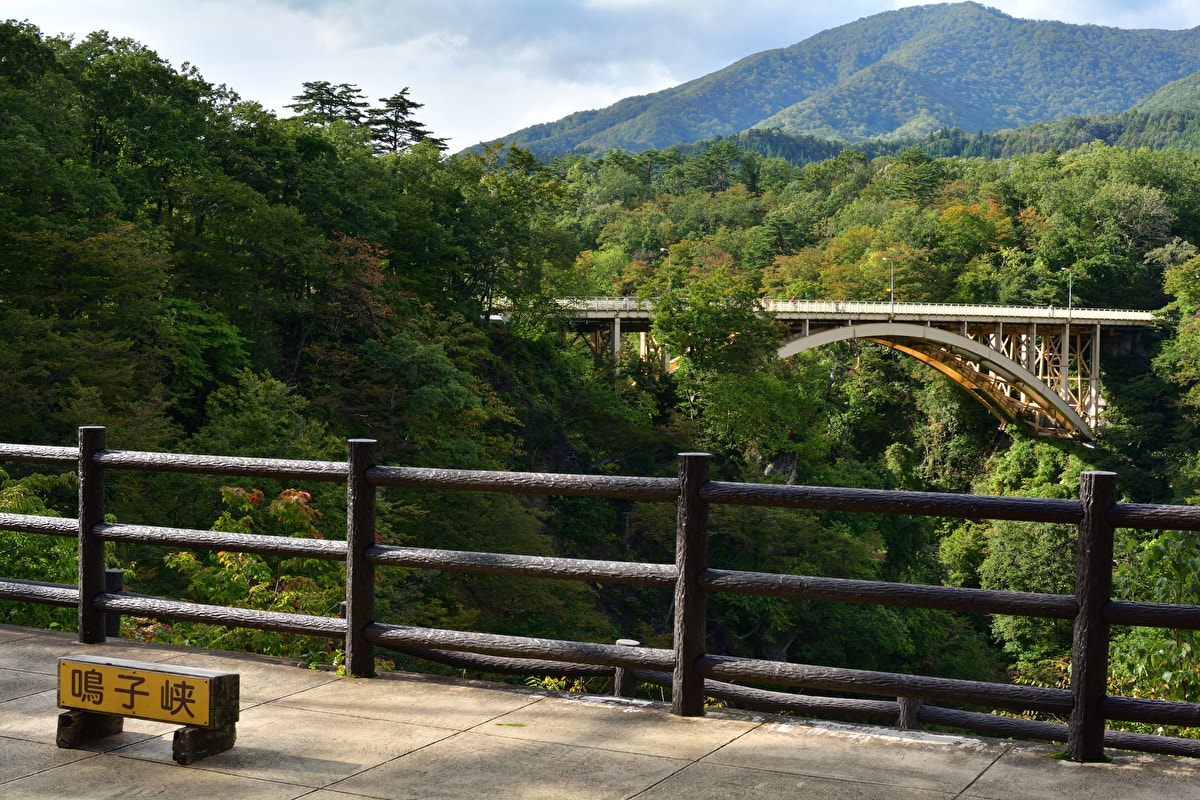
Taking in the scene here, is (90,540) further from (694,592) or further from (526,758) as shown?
(694,592)

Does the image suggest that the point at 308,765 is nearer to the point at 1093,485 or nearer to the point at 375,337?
the point at 1093,485

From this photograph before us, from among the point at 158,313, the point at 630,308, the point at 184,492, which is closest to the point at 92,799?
the point at 184,492

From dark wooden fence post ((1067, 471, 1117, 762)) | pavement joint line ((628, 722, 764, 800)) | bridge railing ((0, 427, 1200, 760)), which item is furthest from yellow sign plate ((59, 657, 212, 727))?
dark wooden fence post ((1067, 471, 1117, 762))

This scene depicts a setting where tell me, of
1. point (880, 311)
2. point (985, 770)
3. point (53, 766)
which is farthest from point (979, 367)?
point (53, 766)

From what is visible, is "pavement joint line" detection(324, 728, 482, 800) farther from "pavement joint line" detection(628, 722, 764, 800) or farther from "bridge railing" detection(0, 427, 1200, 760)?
"pavement joint line" detection(628, 722, 764, 800)

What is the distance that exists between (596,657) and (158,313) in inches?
781

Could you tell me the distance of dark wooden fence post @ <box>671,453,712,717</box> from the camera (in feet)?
14.2

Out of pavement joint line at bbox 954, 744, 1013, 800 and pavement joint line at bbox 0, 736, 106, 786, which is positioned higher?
pavement joint line at bbox 954, 744, 1013, 800

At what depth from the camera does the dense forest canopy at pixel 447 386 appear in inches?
728

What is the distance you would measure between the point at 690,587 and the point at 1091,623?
1.40 metres

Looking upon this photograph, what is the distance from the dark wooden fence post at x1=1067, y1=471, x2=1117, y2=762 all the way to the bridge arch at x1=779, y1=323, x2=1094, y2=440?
3704cm

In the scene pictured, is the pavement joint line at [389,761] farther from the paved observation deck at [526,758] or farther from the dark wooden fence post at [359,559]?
the dark wooden fence post at [359,559]

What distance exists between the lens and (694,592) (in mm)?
4355

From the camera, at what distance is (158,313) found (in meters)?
22.2
